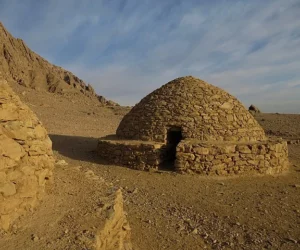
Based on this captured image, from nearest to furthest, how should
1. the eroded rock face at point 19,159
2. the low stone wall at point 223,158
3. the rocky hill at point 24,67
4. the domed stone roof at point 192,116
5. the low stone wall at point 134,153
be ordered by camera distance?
1. the eroded rock face at point 19,159
2. the low stone wall at point 223,158
3. the low stone wall at point 134,153
4. the domed stone roof at point 192,116
5. the rocky hill at point 24,67

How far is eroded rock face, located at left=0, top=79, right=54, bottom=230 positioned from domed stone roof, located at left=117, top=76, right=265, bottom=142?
640 cm

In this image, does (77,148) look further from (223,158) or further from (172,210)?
(172,210)

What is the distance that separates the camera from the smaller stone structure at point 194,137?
936 centimetres

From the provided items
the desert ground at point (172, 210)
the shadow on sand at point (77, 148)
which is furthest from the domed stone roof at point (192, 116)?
the desert ground at point (172, 210)

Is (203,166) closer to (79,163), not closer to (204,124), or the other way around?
(204,124)

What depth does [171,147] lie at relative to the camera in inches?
406

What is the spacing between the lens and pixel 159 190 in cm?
807

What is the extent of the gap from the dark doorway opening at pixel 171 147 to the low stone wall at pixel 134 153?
0.36m

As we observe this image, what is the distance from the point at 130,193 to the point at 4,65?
32.7 metres

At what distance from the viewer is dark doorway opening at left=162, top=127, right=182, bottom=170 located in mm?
9992

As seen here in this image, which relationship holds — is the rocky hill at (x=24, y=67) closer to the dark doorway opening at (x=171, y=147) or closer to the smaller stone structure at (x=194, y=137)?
the smaller stone structure at (x=194, y=137)

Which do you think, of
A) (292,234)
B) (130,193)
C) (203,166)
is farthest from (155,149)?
(292,234)

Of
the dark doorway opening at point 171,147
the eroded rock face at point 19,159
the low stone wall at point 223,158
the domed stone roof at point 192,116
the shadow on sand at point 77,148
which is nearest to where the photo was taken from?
the eroded rock face at point 19,159

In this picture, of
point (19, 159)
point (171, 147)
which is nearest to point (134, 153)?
point (171, 147)
